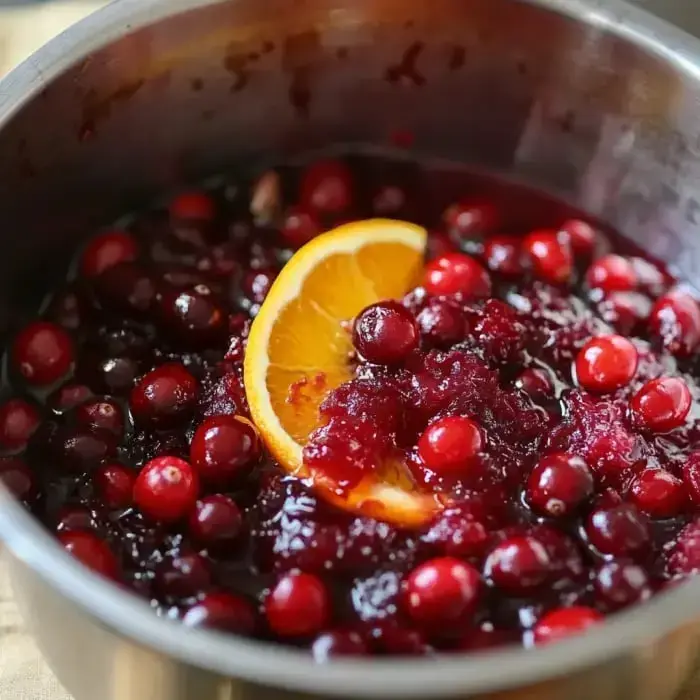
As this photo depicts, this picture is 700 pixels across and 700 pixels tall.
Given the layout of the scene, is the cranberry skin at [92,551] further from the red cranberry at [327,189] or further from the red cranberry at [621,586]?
the red cranberry at [327,189]

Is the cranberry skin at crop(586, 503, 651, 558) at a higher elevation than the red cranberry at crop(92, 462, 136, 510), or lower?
higher

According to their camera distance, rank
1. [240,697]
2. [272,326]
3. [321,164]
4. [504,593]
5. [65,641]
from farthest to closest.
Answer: [321,164], [272,326], [504,593], [65,641], [240,697]

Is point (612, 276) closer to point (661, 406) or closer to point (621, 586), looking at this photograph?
point (661, 406)

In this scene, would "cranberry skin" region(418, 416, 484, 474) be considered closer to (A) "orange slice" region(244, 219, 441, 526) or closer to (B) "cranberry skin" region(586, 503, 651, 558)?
(A) "orange slice" region(244, 219, 441, 526)

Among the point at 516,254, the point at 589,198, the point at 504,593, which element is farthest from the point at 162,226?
the point at 504,593

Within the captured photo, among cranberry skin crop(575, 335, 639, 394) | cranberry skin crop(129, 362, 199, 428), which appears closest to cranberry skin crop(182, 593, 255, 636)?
cranberry skin crop(129, 362, 199, 428)

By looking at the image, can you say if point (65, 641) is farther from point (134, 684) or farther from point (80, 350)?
point (80, 350)

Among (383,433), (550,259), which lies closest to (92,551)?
(383,433)
